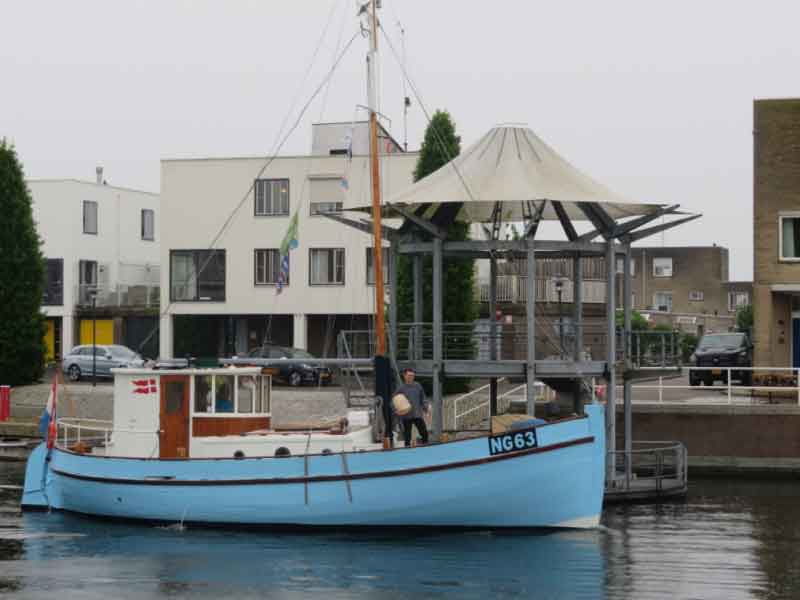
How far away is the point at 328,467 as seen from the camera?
26.3 m

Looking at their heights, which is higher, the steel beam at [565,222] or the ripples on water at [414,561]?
the steel beam at [565,222]

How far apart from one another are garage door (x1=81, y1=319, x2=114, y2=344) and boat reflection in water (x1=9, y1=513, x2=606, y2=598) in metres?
39.4

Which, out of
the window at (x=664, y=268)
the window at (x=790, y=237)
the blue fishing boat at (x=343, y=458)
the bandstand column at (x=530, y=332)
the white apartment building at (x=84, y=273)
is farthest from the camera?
the window at (x=664, y=268)

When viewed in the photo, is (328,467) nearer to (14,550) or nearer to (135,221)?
(14,550)

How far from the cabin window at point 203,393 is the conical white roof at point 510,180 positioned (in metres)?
5.37

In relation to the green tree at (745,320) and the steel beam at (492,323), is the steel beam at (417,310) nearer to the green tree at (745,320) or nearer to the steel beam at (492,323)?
the steel beam at (492,323)

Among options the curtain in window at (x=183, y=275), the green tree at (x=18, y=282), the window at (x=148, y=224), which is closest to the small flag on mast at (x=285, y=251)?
the green tree at (x=18, y=282)

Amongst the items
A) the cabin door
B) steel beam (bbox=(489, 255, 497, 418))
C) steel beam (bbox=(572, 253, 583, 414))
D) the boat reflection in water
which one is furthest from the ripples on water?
steel beam (bbox=(489, 255, 497, 418))

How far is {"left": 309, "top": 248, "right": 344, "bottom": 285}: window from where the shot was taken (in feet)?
196

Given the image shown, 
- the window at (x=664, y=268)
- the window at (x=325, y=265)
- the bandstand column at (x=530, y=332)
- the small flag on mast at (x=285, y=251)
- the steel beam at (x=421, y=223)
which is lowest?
the bandstand column at (x=530, y=332)

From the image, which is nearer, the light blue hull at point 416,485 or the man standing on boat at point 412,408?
the light blue hull at point 416,485

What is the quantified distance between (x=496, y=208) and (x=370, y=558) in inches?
477

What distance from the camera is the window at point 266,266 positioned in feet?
197

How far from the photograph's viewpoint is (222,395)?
28781mm
